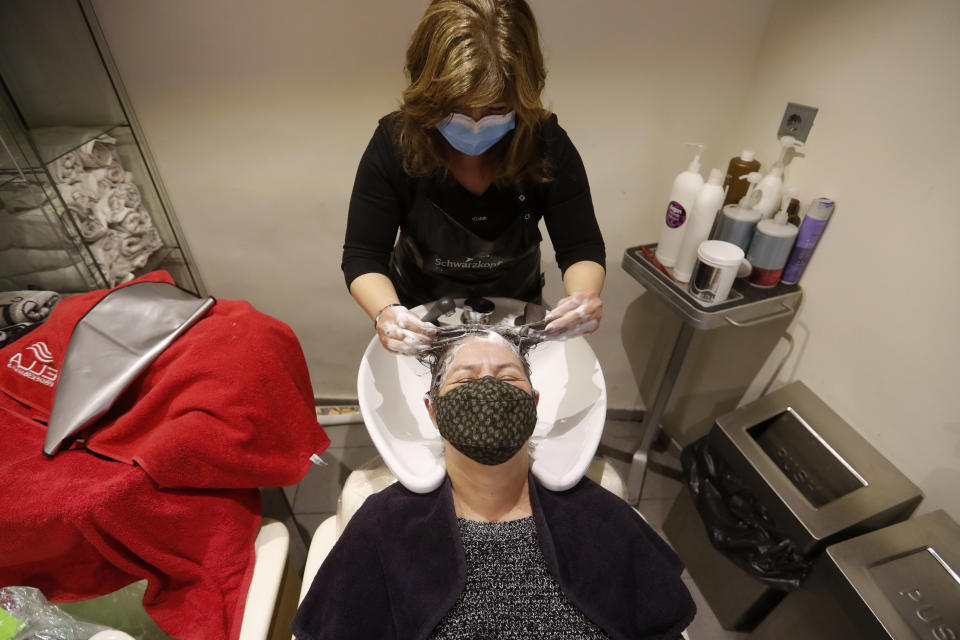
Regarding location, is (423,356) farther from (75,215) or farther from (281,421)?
Answer: (75,215)

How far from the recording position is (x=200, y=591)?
1.00 meters

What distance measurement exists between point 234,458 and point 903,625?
4.53ft

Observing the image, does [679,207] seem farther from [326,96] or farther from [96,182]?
[96,182]

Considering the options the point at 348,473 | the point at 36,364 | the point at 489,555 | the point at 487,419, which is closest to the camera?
the point at 487,419

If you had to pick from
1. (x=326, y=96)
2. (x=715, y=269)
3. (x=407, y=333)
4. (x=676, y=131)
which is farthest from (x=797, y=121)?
(x=326, y=96)

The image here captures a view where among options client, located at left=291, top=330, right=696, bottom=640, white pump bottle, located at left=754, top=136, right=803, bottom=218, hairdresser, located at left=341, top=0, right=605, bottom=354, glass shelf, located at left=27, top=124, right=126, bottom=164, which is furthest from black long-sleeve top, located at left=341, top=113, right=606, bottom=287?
glass shelf, located at left=27, top=124, right=126, bottom=164

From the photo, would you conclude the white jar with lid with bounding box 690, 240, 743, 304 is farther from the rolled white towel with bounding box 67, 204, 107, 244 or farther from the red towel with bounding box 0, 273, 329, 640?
the rolled white towel with bounding box 67, 204, 107, 244

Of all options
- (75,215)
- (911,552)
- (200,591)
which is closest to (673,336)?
(911,552)

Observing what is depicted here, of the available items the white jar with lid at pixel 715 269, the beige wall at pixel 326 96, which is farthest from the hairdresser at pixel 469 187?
the beige wall at pixel 326 96

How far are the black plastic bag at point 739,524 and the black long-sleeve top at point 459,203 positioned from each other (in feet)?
2.55

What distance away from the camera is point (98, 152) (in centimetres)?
137

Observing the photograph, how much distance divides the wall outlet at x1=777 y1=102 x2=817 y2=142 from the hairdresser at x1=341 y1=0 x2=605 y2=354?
2.25ft

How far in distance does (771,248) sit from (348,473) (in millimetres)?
1706

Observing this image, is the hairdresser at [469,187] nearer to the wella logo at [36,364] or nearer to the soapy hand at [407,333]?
the soapy hand at [407,333]
